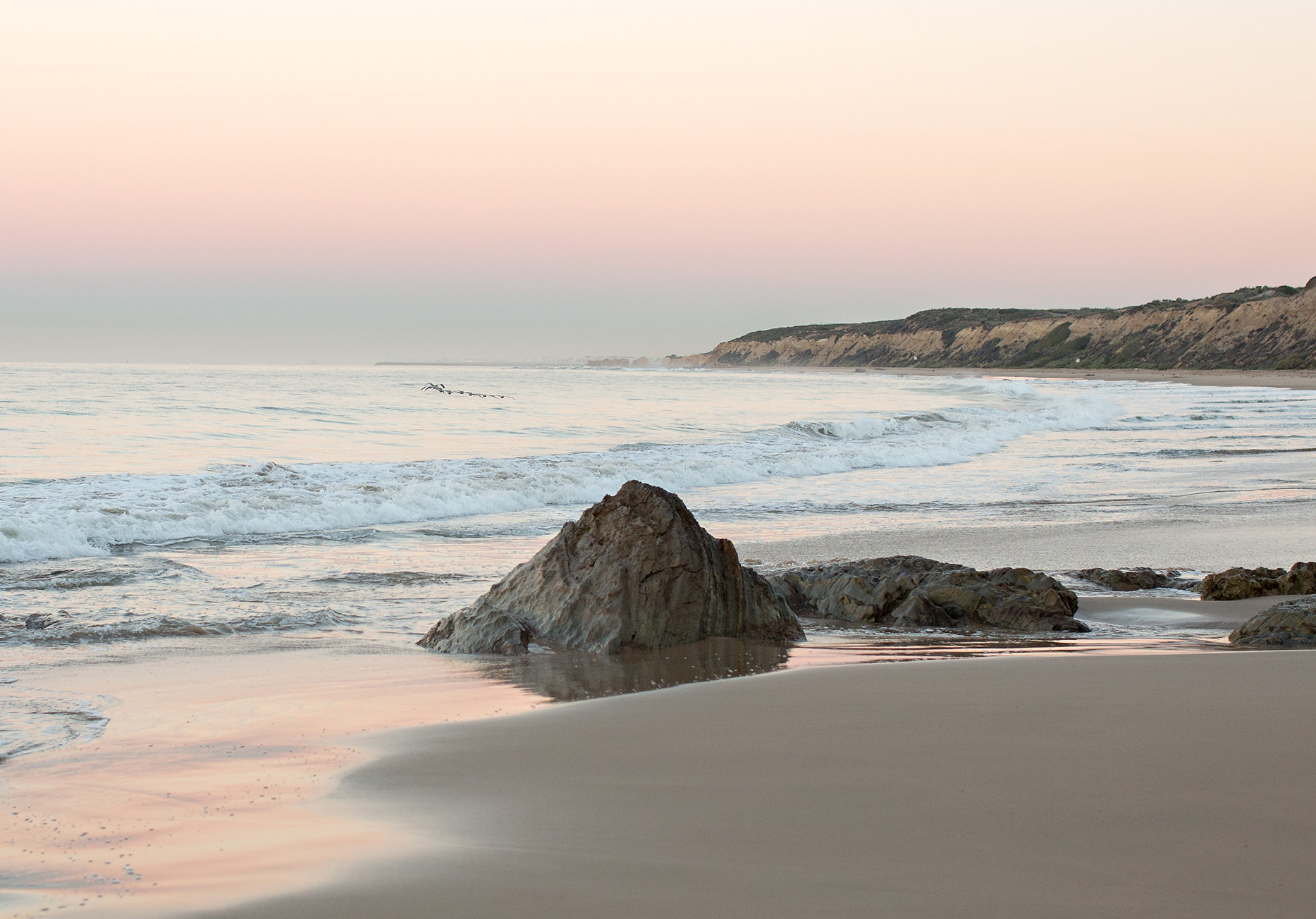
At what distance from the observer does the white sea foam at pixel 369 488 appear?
980 cm

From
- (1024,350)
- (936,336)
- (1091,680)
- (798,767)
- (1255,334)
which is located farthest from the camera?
(936,336)

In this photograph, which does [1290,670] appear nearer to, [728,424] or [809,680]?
[809,680]

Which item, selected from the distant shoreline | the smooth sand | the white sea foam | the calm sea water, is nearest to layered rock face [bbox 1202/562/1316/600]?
the calm sea water

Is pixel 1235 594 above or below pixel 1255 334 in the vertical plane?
below

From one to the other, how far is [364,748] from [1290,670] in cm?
384

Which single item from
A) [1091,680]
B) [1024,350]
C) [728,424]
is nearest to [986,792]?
[1091,680]

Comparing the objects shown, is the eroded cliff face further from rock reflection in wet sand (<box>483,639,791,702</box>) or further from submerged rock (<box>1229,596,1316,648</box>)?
rock reflection in wet sand (<box>483,639,791,702</box>)

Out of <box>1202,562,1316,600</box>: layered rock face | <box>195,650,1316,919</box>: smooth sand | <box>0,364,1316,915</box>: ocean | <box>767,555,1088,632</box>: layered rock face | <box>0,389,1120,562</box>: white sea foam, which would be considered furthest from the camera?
<box>0,389,1120,562</box>: white sea foam

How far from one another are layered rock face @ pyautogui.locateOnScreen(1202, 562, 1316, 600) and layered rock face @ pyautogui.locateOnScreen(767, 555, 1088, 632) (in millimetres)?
1082

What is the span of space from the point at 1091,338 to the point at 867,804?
4341 inches

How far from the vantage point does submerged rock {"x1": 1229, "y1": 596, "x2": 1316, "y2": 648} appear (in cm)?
553

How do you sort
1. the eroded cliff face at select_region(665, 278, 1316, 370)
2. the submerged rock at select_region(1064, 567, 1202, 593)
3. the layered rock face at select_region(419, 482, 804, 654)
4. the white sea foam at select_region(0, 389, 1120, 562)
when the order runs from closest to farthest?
the layered rock face at select_region(419, 482, 804, 654) < the submerged rock at select_region(1064, 567, 1202, 593) < the white sea foam at select_region(0, 389, 1120, 562) < the eroded cliff face at select_region(665, 278, 1316, 370)

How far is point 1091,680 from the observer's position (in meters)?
4.37

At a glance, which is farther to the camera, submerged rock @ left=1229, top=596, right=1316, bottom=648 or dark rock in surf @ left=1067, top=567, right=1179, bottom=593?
dark rock in surf @ left=1067, top=567, right=1179, bottom=593
